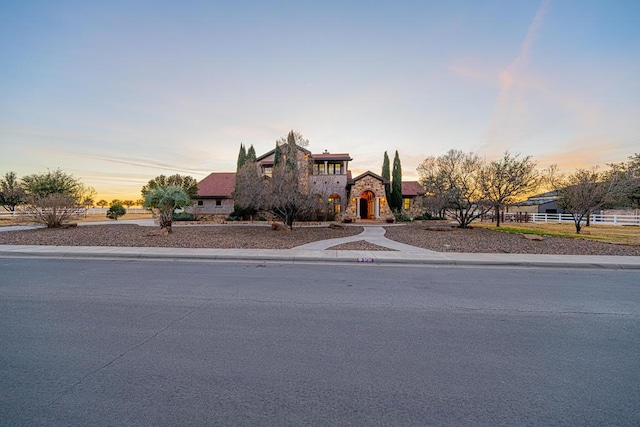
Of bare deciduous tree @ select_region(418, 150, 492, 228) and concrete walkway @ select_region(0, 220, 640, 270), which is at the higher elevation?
bare deciduous tree @ select_region(418, 150, 492, 228)

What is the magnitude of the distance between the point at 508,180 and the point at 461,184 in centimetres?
280

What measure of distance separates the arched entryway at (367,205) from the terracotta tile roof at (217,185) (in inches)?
586

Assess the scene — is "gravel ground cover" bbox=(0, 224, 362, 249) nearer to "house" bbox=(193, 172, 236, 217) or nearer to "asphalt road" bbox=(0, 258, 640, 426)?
"asphalt road" bbox=(0, 258, 640, 426)

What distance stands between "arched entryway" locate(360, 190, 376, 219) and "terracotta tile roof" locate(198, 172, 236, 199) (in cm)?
1489

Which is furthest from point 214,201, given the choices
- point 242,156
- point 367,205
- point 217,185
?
point 367,205

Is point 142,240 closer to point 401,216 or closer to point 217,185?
point 217,185

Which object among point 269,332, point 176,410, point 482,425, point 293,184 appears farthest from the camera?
point 293,184

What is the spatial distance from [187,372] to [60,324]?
305cm

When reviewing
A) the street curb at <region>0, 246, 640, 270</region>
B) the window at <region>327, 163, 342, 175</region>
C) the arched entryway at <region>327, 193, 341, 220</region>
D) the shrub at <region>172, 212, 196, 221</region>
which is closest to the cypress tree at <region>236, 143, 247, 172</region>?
the shrub at <region>172, 212, 196, 221</region>

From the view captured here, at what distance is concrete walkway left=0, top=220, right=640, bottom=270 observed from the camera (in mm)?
10453

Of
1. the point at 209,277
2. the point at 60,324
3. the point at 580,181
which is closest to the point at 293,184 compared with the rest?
the point at 209,277

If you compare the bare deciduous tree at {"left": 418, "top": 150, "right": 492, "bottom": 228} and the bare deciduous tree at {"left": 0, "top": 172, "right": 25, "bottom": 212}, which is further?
the bare deciduous tree at {"left": 0, "top": 172, "right": 25, "bottom": 212}

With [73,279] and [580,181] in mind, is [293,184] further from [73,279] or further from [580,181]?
[580,181]

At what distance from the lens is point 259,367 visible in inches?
139
